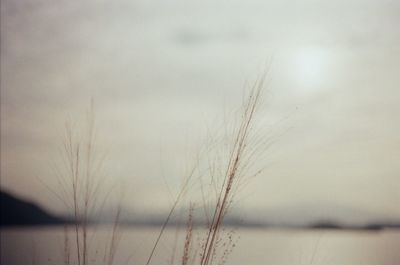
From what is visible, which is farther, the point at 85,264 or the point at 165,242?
the point at 165,242

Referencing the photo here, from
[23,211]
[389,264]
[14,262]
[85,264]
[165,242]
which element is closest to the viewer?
[85,264]

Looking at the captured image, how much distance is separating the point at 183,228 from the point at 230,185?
1.06 feet

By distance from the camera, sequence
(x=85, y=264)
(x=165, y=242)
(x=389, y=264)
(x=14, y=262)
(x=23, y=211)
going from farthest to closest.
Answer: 1. (x=23, y=211)
2. (x=389, y=264)
3. (x=14, y=262)
4. (x=165, y=242)
5. (x=85, y=264)

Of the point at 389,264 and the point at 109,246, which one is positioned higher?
the point at 389,264

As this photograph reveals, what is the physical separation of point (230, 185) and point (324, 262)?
A: 0.94m

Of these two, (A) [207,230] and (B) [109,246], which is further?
(B) [109,246]

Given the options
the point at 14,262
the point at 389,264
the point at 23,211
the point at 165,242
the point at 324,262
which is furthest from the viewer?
the point at 23,211

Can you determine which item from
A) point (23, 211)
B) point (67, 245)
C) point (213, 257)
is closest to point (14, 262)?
point (67, 245)

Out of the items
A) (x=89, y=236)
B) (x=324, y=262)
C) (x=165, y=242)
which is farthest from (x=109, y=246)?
(x=324, y=262)

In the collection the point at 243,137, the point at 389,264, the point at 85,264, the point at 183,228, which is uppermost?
the point at 389,264

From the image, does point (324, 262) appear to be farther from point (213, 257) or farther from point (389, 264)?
point (389, 264)

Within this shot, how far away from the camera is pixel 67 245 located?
5.65 feet

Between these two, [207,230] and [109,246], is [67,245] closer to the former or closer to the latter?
[109,246]

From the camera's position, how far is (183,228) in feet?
5.75
